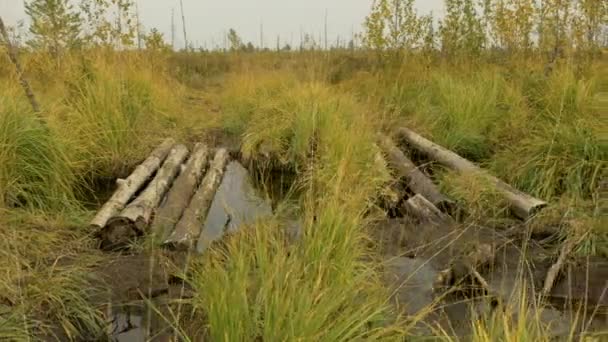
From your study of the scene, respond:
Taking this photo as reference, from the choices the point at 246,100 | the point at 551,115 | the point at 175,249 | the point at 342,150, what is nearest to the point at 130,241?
the point at 175,249

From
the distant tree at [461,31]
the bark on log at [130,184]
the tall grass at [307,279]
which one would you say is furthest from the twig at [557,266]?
the distant tree at [461,31]

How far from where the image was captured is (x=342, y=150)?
5.33 meters

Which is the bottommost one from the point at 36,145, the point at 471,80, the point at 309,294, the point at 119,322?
the point at 119,322

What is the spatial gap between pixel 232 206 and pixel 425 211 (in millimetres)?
1821

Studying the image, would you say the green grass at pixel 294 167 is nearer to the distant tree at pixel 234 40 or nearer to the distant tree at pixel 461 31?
the distant tree at pixel 461 31

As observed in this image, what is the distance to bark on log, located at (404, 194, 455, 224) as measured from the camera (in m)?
4.60

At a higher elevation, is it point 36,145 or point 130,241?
point 36,145

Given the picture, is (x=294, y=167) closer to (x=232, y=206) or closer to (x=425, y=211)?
(x=232, y=206)

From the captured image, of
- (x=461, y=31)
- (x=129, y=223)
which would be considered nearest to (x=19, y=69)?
(x=129, y=223)

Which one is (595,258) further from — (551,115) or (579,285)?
(551,115)

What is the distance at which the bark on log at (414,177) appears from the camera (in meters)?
4.90

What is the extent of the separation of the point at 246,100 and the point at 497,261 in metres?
5.75

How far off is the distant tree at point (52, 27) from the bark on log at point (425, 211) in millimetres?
4887

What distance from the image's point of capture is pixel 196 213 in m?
4.74
